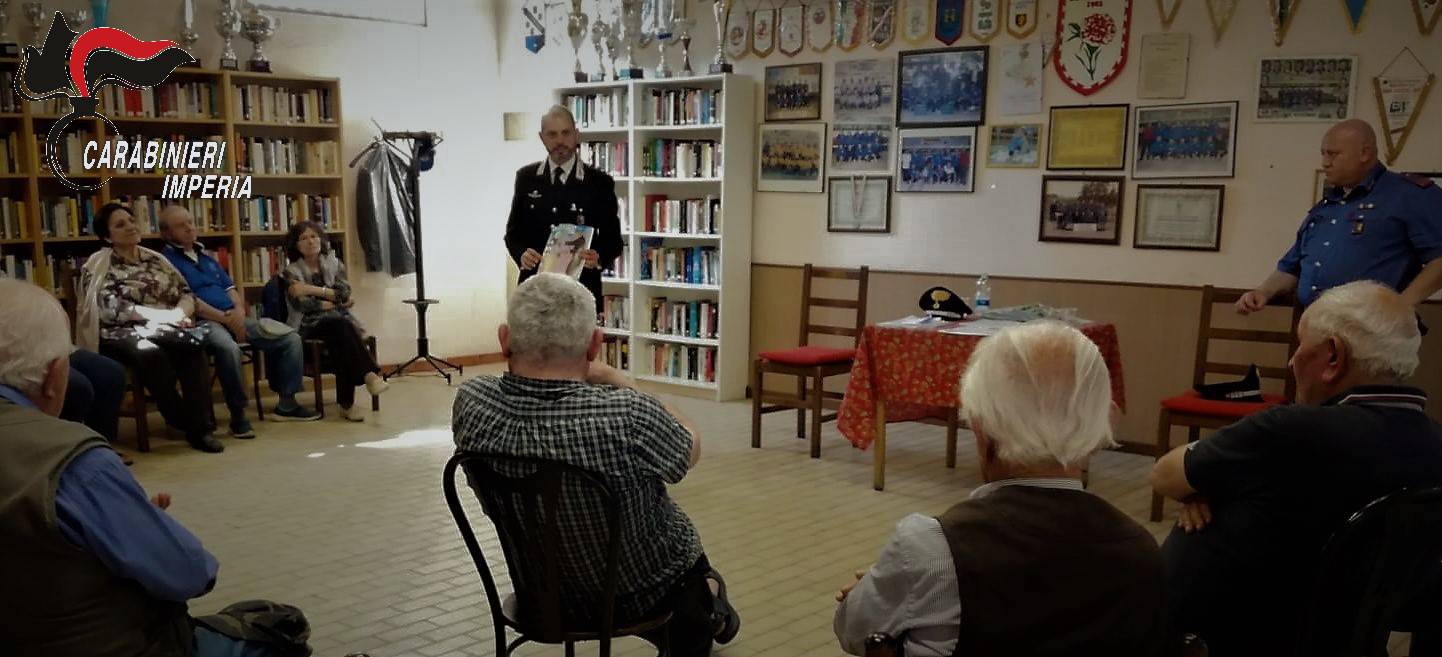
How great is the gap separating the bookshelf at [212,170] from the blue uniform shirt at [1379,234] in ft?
19.1

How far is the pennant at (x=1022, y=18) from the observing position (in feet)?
18.6

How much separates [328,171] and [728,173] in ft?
9.23

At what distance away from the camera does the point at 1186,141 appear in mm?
5324

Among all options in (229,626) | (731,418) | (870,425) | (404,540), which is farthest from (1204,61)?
(229,626)

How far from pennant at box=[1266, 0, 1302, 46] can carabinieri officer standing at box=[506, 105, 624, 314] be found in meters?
3.29

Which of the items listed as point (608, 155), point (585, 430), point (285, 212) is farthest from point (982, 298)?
point (285, 212)

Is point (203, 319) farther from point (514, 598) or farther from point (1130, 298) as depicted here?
point (1130, 298)

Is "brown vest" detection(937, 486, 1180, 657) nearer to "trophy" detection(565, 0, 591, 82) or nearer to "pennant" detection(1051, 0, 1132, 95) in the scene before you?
"pennant" detection(1051, 0, 1132, 95)

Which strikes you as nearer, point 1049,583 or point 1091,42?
point 1049,583

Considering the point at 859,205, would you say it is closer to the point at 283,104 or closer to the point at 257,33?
the point at 283,104

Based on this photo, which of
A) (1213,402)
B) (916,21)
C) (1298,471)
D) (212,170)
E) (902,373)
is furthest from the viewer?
(212,170)

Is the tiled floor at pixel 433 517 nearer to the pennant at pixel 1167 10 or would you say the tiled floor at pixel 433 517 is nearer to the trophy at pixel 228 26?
the pennant at pixel 1167 10

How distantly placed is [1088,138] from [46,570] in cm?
517

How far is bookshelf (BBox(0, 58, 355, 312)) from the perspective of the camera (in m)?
6.15
